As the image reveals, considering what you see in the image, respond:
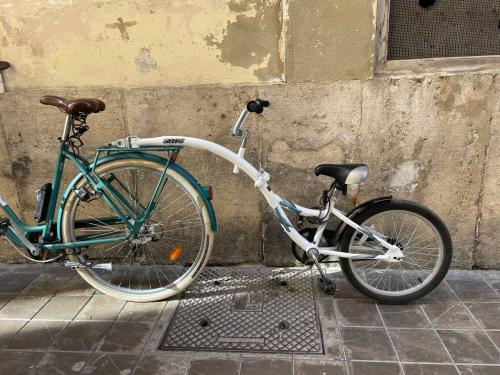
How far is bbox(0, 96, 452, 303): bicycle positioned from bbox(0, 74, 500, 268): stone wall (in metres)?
0.38

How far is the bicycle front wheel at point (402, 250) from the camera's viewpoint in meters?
3.18

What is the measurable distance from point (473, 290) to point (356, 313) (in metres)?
1.05

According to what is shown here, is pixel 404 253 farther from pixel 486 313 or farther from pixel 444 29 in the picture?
pixel 444 29

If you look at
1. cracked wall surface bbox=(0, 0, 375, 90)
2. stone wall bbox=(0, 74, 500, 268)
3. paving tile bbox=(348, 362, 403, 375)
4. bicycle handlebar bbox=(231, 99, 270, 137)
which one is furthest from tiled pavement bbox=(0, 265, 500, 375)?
cracked wall surface bbox=(0, 0, 375, 90)

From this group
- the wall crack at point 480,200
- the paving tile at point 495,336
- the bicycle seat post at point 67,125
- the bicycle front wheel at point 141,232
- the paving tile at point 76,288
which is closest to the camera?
the paving tile at point 495,336

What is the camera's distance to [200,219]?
135 inches

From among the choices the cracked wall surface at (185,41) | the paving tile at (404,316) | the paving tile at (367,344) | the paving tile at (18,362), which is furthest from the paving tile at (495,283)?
the paving tile at (18,362)

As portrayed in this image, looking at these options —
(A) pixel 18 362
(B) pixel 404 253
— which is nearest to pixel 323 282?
(B) pixel 404 253

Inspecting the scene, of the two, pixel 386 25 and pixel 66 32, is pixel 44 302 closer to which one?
pixel 66 32

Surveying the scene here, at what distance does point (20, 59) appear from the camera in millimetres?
3613

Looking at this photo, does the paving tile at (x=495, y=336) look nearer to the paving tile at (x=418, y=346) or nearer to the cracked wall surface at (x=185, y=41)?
the paving tile at (x=418, y=346)

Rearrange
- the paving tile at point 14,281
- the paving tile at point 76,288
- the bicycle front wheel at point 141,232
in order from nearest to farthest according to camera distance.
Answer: the bicycle front wheel at point 141,232 → the paving tile at point 76,288 → the paving tile at point 14,281

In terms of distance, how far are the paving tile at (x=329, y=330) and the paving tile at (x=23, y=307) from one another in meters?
2.23

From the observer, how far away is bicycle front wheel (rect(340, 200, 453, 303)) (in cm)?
318
